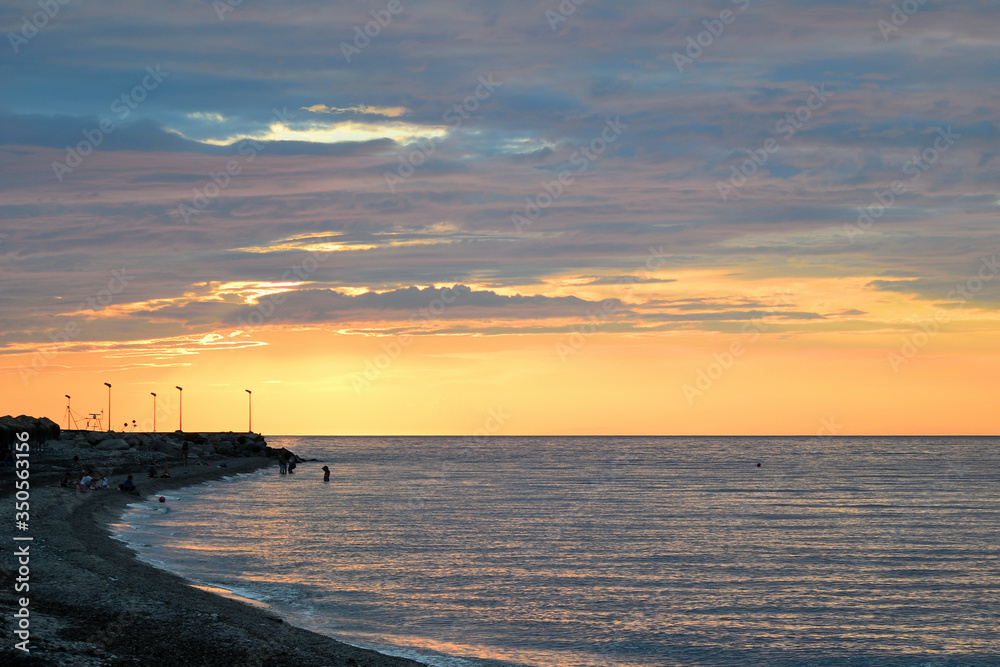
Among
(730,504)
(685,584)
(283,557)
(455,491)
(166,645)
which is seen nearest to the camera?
(166,645)

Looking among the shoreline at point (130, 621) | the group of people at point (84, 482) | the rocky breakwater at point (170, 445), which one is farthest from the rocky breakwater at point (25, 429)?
the shoreline at point (130, 621)

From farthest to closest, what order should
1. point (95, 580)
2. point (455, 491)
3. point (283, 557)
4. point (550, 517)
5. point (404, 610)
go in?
point (455, 491), point (550, 517), point (283, 557), point (404, 610), point (95, 580)

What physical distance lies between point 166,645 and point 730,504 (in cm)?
5552

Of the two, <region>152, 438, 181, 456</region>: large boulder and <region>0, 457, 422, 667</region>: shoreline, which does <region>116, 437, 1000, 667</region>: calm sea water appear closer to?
<region>0, 457, 422, 667</region>: shoreline

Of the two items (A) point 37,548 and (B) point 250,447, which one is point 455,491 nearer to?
(A) point 37,548

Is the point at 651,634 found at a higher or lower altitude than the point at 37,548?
lower

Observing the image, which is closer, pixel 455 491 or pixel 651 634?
pixel 651 634

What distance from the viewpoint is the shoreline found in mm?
16625

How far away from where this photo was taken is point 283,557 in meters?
36.7

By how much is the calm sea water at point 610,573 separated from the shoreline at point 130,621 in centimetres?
240

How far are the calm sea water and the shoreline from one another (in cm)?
240

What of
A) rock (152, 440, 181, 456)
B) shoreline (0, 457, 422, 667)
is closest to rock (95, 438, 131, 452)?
rock (152, 440, 181, 456)

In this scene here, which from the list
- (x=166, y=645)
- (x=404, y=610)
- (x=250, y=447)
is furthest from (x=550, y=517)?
(x=250, y=447)

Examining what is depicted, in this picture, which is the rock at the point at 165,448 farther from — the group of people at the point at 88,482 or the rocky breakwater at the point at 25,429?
the group of people at the point at 88,482
